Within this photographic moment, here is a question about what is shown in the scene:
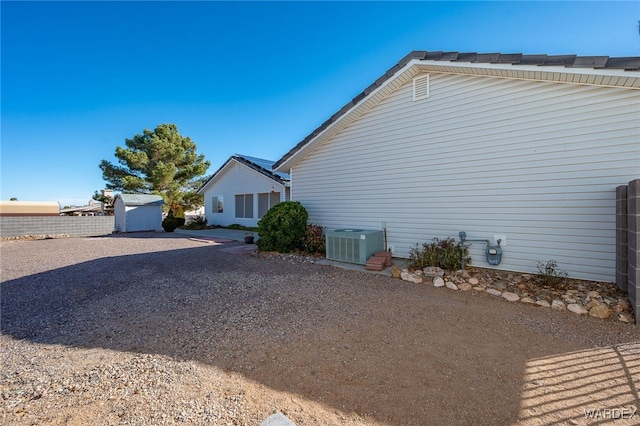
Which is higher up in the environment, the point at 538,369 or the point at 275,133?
the point at 275,133

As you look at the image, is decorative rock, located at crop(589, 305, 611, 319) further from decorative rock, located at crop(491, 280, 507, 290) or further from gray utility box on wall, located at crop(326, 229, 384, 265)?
gray utility box on wall, located at crop(326, 229, 384, 265)

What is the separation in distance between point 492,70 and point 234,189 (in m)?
14.6

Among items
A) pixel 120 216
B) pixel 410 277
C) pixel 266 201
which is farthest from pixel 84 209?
pixel 410 277

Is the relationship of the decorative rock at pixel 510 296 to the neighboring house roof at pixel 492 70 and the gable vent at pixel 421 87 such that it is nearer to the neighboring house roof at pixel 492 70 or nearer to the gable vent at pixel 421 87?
the neighboring house roof at pixel 492 70

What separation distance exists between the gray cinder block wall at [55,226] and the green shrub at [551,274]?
21101mm

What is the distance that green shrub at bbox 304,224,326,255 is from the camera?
24.4 ft

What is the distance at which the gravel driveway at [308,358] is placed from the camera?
180 cm

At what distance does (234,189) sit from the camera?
54.3 feet

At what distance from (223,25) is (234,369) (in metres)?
10.4

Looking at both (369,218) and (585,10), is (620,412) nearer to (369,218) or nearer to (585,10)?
(369,218)

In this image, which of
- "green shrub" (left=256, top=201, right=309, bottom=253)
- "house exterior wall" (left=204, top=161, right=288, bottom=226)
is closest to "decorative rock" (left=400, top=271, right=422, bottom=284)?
"green shrub" (left=256, top=201, right=309, bottom=253)

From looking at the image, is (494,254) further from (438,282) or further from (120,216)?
(120,216)

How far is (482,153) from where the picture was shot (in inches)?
208

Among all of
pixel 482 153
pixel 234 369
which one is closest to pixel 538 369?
pixel 234 369
